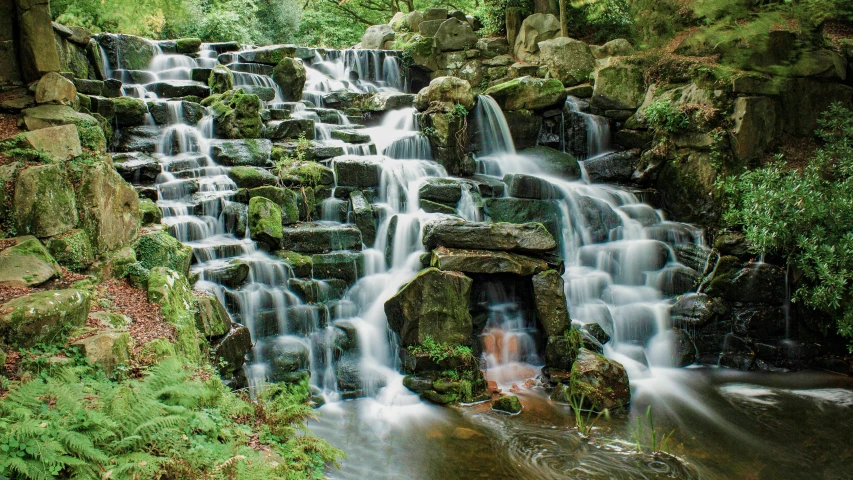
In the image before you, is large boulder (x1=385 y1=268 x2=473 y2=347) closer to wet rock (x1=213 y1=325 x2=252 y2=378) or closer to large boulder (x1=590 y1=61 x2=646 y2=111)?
wet rock (x1=213 y1=325 x2=252 y2=378)

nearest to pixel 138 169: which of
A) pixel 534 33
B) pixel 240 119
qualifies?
pixel 240 119

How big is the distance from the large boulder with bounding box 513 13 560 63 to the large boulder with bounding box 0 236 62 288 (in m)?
15.2

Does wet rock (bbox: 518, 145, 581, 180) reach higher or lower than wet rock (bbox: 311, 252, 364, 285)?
higher

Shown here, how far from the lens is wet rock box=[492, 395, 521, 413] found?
23.9 feet

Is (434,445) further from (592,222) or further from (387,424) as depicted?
(592,222)

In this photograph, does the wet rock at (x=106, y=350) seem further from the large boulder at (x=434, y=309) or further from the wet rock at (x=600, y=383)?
the wet rock at (x=600, y=383)

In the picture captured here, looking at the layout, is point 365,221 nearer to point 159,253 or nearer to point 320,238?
point 320,238

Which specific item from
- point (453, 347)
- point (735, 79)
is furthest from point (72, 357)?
point (735, 79)

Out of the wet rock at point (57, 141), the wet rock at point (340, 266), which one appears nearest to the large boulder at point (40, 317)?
the wet rock at point (57, 141)

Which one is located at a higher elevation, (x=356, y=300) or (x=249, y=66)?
(x=249, y=66)

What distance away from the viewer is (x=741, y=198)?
1033 cm

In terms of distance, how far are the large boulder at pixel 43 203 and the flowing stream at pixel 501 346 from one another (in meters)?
2.22

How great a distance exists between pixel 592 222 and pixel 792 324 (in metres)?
3.80

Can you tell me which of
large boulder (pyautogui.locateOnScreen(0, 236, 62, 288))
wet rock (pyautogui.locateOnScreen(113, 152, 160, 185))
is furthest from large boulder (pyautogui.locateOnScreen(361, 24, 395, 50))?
large boulder (pyautogui.locateOnScreen(0, 236, 62, 288))
